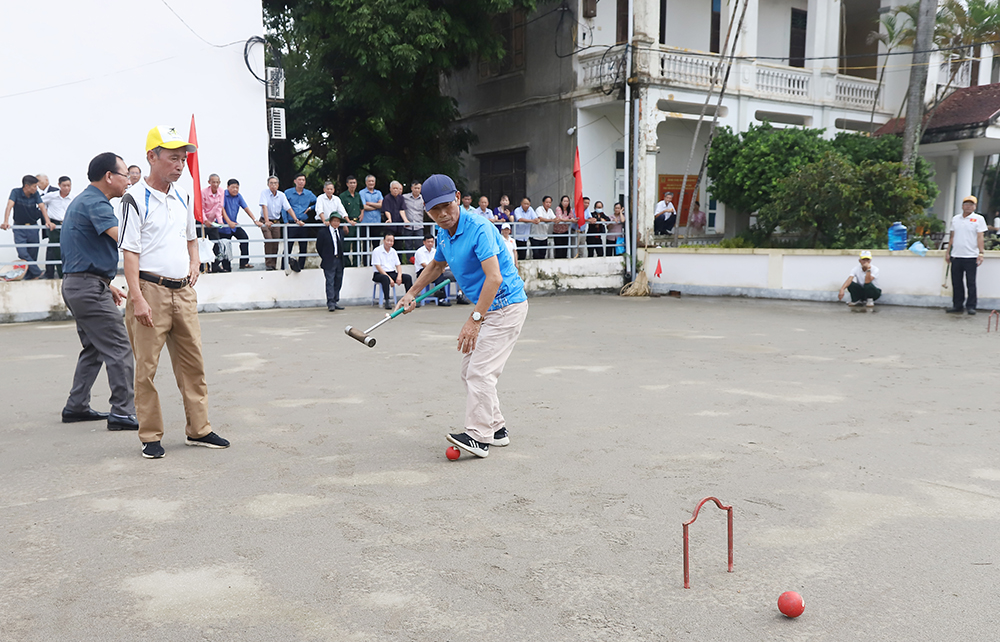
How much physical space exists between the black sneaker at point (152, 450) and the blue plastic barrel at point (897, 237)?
14.1 metres

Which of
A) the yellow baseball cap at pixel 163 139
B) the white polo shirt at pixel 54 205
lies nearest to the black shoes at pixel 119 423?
the yellow baseball cap at pixel 163 139

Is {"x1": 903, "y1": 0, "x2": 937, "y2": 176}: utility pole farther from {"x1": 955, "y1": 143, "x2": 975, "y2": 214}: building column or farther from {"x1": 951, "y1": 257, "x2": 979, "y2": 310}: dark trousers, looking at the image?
{"x1": 955, "y1": 143, "x2": 975, "y2": 214}: building column

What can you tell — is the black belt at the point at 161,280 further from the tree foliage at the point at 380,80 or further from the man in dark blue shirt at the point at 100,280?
the tree foliage at the point at 380,80

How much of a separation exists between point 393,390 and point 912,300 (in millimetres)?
11418

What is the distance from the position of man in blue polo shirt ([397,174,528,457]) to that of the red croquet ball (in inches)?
98.4

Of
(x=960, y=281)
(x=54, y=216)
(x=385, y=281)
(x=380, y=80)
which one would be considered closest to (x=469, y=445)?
(x=385, y=281)

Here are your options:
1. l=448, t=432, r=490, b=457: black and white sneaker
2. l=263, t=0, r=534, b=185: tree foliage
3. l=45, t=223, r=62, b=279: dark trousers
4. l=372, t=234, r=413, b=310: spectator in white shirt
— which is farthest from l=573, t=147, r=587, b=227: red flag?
l=448, t=432, r=490, b=457: black and white sneaker

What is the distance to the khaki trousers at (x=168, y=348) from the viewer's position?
5195 millimetres

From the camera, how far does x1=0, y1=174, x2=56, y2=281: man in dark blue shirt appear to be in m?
13.4

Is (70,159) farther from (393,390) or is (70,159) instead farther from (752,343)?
(752,343)

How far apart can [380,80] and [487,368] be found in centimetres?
1497

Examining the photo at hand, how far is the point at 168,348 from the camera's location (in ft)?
17.5

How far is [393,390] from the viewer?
7.50m

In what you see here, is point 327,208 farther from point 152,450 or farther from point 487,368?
point 487,368
